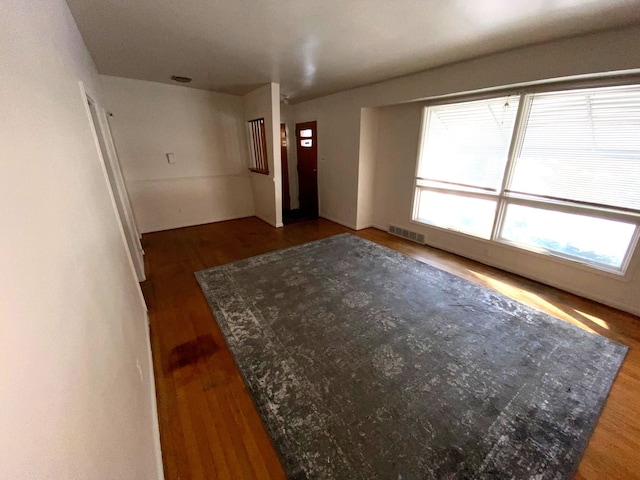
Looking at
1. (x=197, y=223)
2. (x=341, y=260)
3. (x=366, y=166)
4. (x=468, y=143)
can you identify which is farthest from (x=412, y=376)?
(x=197, y=223)

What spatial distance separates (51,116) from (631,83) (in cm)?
404

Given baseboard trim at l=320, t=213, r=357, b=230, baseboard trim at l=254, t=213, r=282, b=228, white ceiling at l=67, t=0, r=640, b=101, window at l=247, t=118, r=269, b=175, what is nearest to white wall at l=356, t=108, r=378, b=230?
baseboard trim at l=320, t=213, r=357, b=230

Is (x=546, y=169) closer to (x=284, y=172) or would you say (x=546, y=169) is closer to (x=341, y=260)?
(x=341, y=260)

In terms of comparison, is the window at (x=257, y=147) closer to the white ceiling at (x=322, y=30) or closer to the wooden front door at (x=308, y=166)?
the wooden front door at (x=308, y=166)

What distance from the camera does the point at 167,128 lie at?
177 inches

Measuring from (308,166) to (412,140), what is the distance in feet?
8.16

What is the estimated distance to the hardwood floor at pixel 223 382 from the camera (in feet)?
4.48

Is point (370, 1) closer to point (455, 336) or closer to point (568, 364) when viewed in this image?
point (455, 336)

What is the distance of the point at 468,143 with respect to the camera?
11.4 ft

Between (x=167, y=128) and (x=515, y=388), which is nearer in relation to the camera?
(x=515, y=388)

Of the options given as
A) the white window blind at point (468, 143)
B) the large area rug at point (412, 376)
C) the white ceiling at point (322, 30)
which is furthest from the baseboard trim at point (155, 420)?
the white window blind at point (468, 143)

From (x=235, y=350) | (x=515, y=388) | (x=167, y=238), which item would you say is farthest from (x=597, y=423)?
(x=167, y=238)

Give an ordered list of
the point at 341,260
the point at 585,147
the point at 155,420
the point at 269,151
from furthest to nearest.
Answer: the point at 269,151
the point at 341,260
the point at 585,147
the point at 155,420

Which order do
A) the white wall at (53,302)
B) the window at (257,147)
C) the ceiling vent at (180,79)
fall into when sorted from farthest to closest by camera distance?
the window at (257,147) → the ceiling vent at (180,79) → the white wall at (53,302)
